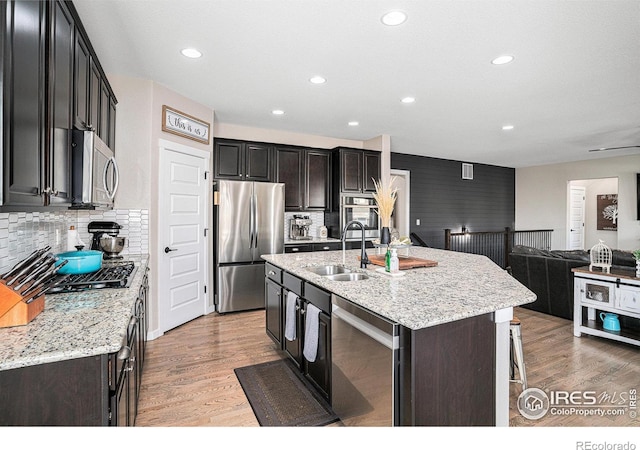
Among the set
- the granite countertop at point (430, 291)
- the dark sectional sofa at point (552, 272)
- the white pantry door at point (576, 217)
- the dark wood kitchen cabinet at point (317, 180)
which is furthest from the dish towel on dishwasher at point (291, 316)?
the white pantry door at point (576, 217)

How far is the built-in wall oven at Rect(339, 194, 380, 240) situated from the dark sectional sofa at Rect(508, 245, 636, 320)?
7.12 feet

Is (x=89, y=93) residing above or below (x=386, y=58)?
below

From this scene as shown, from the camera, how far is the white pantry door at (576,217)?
338 inches

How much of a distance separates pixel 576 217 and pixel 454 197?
354 centimetres

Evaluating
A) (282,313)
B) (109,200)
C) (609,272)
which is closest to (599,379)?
(609,272)

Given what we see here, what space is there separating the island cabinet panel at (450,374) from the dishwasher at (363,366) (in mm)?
58

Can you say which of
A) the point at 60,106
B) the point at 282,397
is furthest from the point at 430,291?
the point at 60,106

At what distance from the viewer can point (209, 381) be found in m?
2.65

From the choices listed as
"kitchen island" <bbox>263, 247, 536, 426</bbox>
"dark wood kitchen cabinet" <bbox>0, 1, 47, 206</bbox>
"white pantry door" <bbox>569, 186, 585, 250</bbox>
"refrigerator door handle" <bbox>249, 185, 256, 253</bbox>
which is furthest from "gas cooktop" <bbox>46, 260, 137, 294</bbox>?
"white pantry door" <bbox>569, 186, 585, 250</bbox>

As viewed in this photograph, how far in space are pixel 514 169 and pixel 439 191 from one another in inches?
128

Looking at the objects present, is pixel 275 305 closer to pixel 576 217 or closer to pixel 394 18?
pixel 394 18

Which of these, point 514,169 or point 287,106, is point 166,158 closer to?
point 287,106

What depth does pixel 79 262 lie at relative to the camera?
2143 mm

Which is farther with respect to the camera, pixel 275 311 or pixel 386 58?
pixel 275 311
